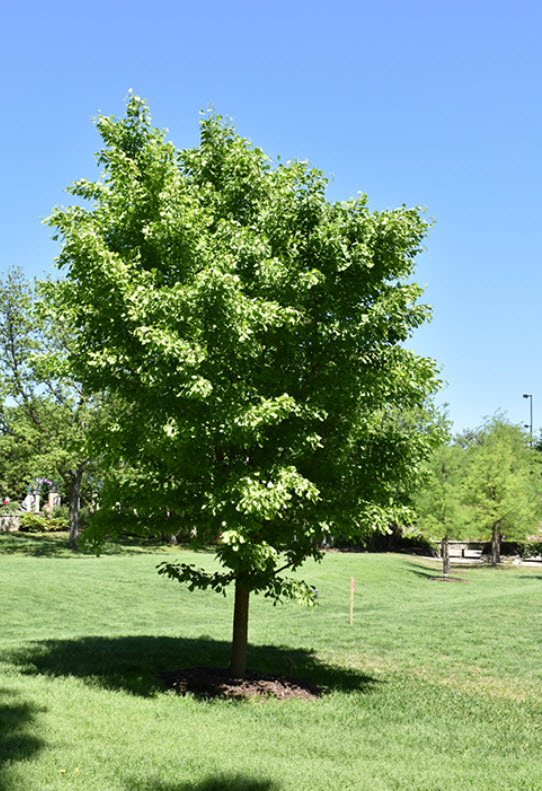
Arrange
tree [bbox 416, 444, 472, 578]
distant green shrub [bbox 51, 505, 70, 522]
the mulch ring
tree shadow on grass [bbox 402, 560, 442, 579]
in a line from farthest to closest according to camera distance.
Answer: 1. distant green shrub [bbox 51, 505, 70, 522]
2. tree shadow on grass [bbox 402, 560, 442, 579]
3. tree [bbox 416, 444, 472, 578]
4. the mulch ring

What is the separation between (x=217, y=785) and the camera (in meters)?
6.41

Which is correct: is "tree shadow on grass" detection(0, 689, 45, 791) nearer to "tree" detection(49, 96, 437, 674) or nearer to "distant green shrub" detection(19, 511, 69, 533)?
Result: "tree" detection(49, 96, 437, 674)

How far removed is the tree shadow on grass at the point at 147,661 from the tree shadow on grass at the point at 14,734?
169 centimetres

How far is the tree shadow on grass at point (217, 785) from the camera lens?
6251 mm

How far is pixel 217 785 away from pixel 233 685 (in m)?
4.18

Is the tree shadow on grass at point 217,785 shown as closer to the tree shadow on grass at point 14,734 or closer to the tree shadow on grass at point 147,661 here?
the tree shadow on grass at point 14,734

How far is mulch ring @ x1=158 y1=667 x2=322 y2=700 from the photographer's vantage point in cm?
1015

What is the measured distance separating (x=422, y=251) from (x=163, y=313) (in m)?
4.60

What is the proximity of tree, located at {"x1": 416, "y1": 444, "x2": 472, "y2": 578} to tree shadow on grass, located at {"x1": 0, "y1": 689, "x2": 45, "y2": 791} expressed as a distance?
30235mm

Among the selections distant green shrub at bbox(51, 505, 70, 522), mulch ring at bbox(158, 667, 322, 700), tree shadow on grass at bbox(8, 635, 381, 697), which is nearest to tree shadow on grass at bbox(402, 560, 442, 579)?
distant green shrub at bbox(51, 505, 70, 522)

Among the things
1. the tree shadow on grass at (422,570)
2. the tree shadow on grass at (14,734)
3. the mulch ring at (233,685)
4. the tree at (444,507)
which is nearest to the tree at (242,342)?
the mulch ring at (233,685)

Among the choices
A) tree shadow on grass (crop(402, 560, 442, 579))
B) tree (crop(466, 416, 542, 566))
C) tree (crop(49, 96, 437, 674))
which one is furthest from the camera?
tree (crop(466, 416, 542, 566))

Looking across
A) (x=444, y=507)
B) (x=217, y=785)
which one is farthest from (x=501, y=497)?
(x=217, y=785)

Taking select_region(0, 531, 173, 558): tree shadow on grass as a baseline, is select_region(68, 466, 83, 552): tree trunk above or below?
above
